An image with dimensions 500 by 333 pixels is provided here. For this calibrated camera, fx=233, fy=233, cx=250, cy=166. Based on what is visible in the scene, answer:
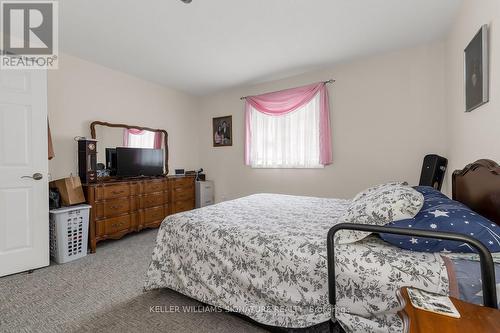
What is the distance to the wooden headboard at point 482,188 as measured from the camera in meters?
1.25

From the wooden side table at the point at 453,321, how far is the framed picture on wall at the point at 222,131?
4.00m

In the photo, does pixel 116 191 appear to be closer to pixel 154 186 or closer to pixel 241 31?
pixel 154 186

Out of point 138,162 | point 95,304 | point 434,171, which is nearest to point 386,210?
point 434,171

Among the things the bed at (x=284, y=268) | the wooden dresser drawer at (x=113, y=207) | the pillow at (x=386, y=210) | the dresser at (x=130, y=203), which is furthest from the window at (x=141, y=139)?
the pillow at (x=386, y=210)

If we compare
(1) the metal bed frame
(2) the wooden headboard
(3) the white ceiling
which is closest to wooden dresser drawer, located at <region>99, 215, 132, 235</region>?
(3) the white ceiling

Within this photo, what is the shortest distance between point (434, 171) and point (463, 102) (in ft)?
2.58

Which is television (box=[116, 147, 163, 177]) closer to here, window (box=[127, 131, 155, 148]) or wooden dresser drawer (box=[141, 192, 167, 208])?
window (box=[127, 131, 155, 148])

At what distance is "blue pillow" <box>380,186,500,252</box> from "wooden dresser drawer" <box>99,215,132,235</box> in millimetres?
3178

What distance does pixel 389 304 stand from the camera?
110cm

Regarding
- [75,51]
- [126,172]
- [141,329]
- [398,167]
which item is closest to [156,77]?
[75,51]

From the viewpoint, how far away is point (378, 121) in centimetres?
312

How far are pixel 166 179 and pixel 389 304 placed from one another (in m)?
3.45

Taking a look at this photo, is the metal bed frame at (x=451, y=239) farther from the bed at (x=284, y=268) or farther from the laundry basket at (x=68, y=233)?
the laundry basket at (x=68, y=233)

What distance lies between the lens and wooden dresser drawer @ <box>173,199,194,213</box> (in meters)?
3.99
